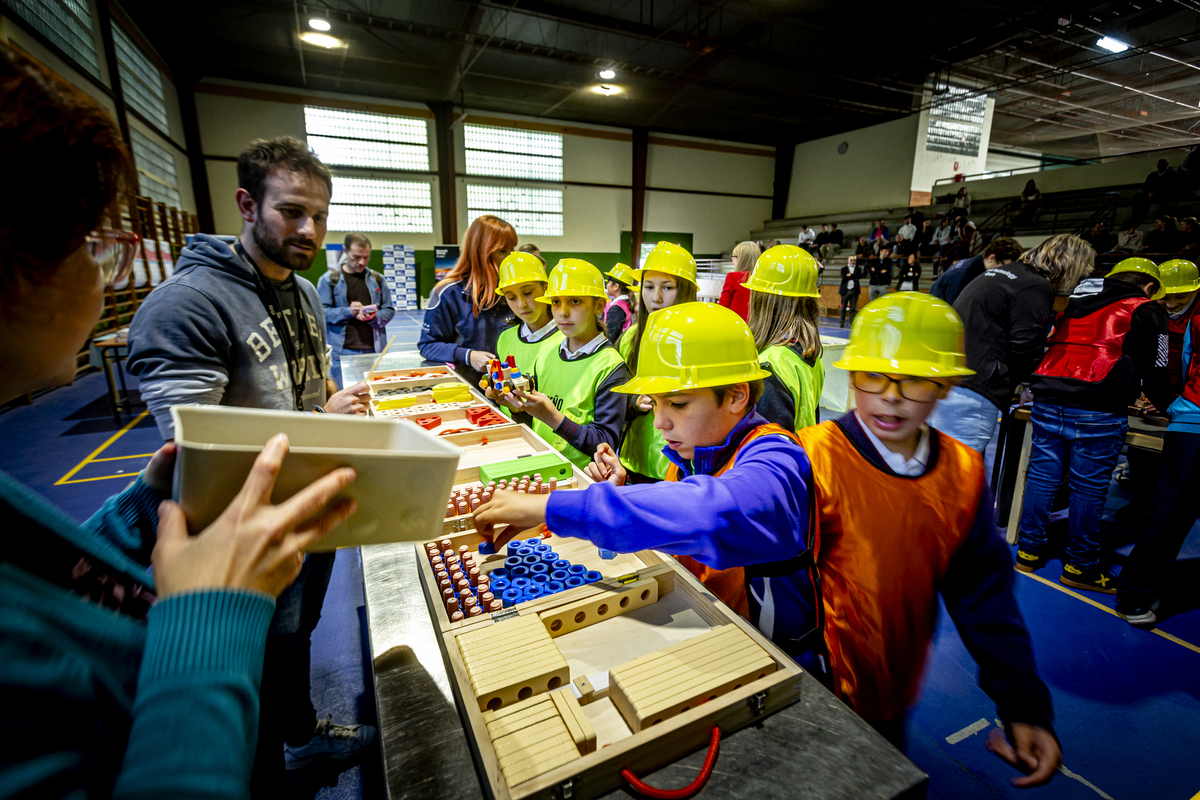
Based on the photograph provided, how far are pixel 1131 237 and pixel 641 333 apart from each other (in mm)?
14311

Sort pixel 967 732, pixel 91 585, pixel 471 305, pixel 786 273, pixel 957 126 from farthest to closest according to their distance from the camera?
pixel 957 126
pixel 471 305
pixel 786 273
pixel 967 732
pixel 91 585

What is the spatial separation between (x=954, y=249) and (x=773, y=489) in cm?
1632

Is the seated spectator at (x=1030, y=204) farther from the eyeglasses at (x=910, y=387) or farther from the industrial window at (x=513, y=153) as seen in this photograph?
the eyeglasses at (x=910, y=387)

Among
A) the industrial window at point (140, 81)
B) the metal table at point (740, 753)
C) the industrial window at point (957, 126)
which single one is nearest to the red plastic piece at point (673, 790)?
the metal table at point (740, 753)

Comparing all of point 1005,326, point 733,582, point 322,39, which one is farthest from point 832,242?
point 733,582

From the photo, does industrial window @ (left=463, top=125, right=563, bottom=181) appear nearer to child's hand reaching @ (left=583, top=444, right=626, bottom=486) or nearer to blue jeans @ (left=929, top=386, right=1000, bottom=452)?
blue jeans @ (left=929, top=386, right=1000, bottom=452)

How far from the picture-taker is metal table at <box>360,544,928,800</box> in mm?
867

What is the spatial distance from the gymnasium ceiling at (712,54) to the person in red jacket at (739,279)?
30.7 feet

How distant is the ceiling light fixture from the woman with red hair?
12.3 m

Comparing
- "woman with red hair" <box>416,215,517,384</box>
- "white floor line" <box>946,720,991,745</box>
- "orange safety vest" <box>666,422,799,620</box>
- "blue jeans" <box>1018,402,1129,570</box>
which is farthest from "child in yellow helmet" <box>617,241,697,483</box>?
"blue jeans" <box>1018,402,1129,570</box>

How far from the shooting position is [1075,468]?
3.21 metres

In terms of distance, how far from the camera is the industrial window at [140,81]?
9.83m

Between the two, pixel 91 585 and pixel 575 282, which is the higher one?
pixel 575 282

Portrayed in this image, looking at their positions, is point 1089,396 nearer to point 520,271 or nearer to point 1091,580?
point 1091,580
